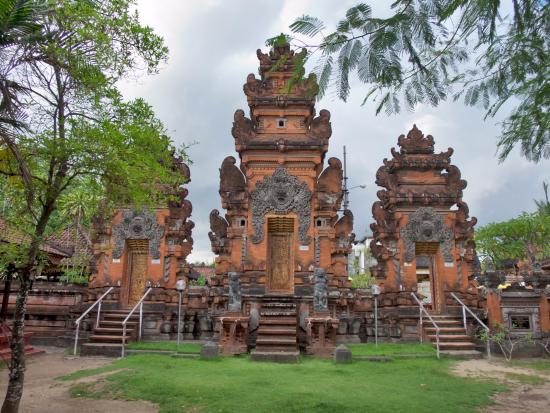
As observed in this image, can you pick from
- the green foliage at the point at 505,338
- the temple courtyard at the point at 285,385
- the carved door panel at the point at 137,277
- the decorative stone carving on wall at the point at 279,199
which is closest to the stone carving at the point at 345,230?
the decorative stone carving on wall at the point at 279,199

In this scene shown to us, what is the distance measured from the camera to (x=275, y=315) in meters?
13.9

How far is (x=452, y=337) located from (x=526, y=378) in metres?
3.68

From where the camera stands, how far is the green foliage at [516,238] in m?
25.9

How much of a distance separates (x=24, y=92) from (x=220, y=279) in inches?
426

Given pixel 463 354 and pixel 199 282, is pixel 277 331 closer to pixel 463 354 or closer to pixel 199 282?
pixel 463 354

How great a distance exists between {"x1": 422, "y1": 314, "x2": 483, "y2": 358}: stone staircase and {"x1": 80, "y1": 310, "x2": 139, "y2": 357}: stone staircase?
9.67 m

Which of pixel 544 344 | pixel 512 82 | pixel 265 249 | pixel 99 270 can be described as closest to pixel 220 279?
pixel 265 249

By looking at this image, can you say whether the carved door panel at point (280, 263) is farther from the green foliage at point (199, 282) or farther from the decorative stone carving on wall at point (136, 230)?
the green foliage at point (199, 282)

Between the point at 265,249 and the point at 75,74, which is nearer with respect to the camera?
the point at 75,74

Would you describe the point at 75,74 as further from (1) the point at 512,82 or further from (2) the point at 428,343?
(2) the point at 428,343

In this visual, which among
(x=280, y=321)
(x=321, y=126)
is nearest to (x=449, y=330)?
(x=280, y=321)

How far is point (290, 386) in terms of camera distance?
29.4 ft

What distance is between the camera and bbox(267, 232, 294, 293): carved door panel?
56.3ft

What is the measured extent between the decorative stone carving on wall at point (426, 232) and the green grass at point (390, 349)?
345cm
